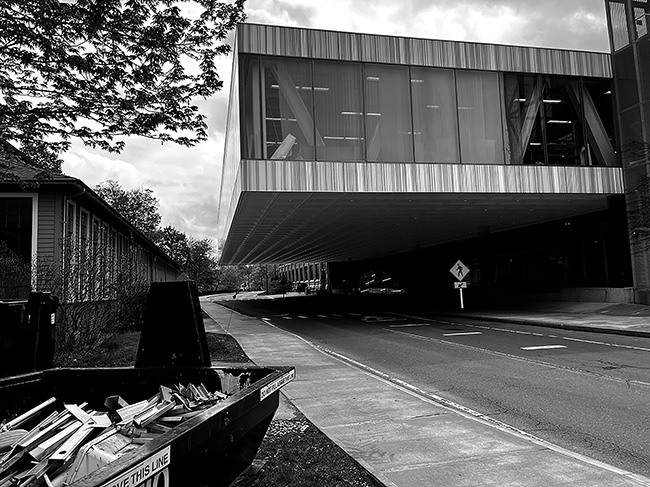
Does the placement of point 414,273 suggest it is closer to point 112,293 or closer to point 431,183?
point 431,183

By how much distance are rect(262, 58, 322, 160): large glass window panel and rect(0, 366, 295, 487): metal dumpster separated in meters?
16.5

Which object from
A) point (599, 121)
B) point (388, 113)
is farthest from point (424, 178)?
point (599, 121)

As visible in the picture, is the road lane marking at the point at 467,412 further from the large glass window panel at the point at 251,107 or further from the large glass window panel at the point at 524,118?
the large glass window panel at the point at 524,118

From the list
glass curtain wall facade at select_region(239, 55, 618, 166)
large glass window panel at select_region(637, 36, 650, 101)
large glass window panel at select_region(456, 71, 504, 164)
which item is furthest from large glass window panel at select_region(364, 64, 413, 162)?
large glass window panel at select_region(637, 36, 650, 101)

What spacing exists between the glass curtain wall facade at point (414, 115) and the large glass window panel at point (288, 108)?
38mm

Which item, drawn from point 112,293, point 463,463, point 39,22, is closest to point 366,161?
point 112,293

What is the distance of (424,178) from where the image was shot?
68.9 ft

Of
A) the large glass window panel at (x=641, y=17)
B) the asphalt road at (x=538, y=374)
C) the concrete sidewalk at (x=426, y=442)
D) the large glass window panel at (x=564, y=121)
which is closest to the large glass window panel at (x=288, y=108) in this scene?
the asphalt road at (x=538, y=374)

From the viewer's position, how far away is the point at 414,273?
53.8m

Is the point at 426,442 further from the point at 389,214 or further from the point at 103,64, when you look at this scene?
the point at 389,214

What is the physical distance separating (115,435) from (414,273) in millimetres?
51885

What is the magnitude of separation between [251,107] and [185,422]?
1880cm

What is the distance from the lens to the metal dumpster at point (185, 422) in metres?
2.33

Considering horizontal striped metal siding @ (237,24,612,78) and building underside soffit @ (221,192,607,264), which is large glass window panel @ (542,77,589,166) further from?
building underside soffit @ (221,192,607,264)
